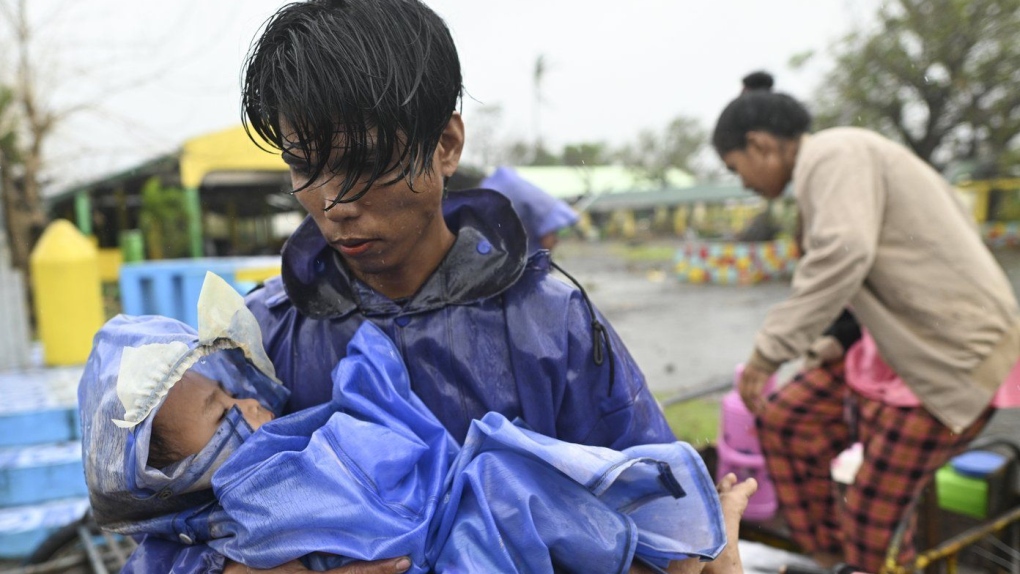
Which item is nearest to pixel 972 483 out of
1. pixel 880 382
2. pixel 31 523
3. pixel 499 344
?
pixel 880 382

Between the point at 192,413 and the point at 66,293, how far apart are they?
16.4ft

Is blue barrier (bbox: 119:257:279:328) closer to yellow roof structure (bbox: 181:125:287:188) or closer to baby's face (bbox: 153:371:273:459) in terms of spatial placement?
yellow roof structure (bbox: 181:125:287:188)

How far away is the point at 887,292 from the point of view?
96.5 inches

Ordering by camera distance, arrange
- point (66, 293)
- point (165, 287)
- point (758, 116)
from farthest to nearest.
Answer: point (66, 293) → point (165, 287) → point (758, 116)

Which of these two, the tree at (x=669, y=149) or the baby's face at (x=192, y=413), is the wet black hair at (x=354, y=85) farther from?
the tree at (x=669, y=149)

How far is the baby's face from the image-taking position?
1082 millimetres

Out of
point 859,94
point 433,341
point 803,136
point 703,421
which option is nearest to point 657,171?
point 859,94

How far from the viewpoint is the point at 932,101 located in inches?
202

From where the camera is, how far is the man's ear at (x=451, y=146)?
1.18m

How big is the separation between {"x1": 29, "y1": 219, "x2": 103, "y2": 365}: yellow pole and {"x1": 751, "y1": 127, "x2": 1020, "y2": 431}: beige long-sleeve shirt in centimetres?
508

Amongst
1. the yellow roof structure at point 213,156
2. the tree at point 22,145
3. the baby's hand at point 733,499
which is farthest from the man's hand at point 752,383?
the tree at point 22,145

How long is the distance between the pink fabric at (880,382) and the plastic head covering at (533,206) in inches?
60.6

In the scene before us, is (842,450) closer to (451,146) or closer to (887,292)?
(887,292)

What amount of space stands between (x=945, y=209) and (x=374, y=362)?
88.5 inches
